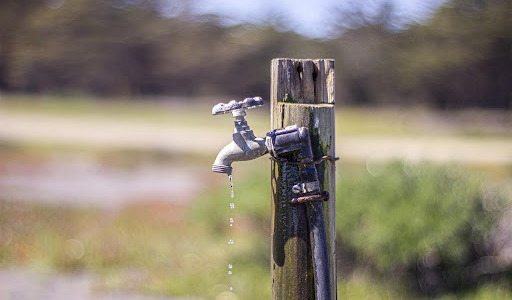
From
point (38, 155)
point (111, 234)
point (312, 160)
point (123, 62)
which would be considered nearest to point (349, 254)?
point (111, 234)

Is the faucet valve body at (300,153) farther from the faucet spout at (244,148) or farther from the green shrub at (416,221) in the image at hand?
→ the green shrub at (416,221)

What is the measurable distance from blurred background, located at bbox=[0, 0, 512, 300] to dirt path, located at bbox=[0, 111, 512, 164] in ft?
0.32

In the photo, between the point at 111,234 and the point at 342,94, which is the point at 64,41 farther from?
the point at 111,234

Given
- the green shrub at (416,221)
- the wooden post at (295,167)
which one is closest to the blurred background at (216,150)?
the green shrub at (416,221)

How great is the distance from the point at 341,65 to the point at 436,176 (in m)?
20.9

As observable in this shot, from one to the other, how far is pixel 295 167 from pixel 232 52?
26.9m

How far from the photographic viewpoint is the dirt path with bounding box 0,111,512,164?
17.5 m

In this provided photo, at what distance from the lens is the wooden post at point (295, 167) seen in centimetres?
253

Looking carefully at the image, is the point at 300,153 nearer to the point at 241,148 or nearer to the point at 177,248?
the point at 241,148

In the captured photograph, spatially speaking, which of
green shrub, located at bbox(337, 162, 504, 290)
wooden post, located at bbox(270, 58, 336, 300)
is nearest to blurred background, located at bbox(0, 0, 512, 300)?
green shrub, located at bbox(337, 162, 504, 290)

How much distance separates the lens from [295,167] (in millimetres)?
2533

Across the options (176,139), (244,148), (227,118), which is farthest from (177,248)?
(227,118)

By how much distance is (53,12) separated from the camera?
24.9 m

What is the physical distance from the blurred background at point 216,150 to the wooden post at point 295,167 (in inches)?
131
